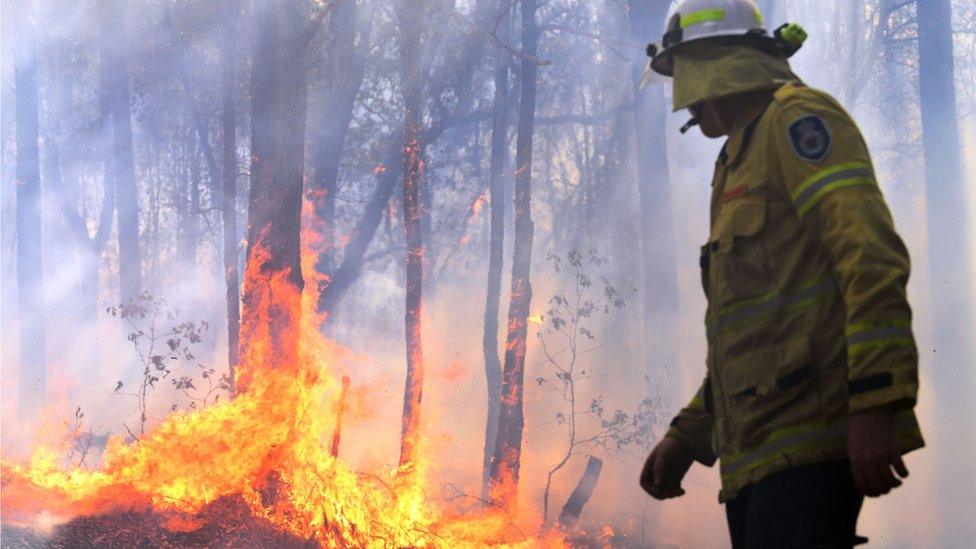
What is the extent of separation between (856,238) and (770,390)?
0.42 m

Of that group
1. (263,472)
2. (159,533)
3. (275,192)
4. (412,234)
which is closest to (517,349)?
(412,234)

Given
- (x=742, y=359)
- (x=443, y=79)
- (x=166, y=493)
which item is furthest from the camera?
(x=443, y=79)

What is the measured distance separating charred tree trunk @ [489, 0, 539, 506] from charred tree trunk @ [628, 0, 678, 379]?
2.11 m

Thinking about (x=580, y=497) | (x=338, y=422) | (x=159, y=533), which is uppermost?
(x=338, y=422)

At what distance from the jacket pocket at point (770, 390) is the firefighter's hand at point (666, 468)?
394 mm

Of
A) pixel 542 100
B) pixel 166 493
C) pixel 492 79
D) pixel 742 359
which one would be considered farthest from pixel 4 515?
pixel 542 100

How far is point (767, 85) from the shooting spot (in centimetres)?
246

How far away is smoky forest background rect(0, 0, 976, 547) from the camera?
12.9m

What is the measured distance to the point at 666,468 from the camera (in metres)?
2.75

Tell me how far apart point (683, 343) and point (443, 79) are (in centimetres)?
669

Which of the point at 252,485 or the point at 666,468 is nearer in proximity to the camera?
the point at 666,468

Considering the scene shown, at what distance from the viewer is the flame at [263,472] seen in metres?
7.32

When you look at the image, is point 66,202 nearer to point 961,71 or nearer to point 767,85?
point 961,71

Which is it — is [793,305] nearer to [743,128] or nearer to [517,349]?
[743,128]
